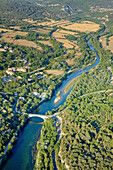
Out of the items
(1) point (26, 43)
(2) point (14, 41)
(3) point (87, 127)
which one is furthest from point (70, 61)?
(3) point (87, 127)

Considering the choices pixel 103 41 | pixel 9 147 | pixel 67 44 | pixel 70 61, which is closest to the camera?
pixel 9 147

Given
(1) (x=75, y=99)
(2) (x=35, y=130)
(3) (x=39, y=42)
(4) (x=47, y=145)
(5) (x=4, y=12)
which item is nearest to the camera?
(4) (x=47, y=145)

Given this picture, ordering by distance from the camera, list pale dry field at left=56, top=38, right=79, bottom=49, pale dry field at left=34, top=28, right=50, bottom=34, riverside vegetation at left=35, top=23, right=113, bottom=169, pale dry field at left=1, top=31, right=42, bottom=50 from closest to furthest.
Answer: riverside vegetation at left=35, top=23, right=113, bottom=169, pale dry field at left=1, top=31, right=42, bottom=50, pale dry field at left=56, top=38, right=79, bottom=49, pale dry field at left=34, top=28, right=50, bottom=34

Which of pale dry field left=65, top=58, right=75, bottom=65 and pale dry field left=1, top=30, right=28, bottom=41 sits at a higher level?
pale dry field left=1, top=30, right=28, bottom=41

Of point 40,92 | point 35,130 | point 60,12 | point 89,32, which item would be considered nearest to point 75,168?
point 35,130

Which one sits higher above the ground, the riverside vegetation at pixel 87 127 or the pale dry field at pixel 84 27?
the pale dry field at pixel 84 27

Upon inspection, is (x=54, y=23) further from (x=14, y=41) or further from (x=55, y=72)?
(x=55, y=72)

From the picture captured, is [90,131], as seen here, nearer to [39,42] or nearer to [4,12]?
[39,42]

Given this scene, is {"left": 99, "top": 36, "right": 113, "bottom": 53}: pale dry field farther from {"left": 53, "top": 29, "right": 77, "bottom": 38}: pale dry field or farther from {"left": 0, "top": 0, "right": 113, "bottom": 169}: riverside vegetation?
{"left": 53, "top": 29, "right": 77, "bottom": 38}: pale dry field

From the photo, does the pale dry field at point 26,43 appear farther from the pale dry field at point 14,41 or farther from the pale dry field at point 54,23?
the pale dry field at point 54,23

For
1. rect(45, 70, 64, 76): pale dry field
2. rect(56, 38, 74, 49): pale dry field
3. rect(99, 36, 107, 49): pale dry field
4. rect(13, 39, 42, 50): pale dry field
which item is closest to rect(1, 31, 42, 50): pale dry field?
rect(13, 39, 42, 50): pale dry field

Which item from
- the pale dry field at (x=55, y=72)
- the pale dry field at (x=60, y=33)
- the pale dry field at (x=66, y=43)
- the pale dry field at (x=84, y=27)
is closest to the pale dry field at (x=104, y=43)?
the pale dry field at (x=66, y=43)
